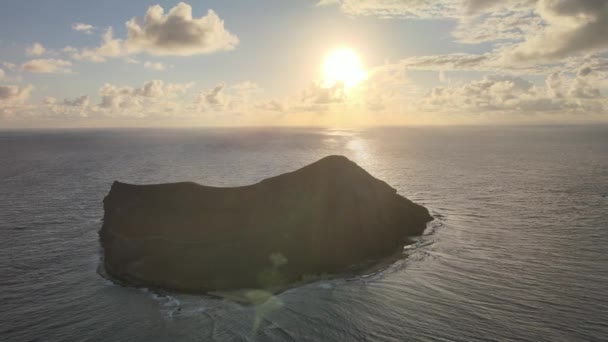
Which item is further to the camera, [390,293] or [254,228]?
[254,228]

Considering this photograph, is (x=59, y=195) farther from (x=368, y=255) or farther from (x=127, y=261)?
(x=368, y=255)

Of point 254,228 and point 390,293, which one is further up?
point 254,228

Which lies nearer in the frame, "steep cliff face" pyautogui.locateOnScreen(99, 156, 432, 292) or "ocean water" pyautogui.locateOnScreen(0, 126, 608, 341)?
"ocean water" pyautogui.locateOnScreen(0, 126, 608, 341)

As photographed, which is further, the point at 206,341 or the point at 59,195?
the point at 59,195

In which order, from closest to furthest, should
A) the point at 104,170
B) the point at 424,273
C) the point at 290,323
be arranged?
the point at 290,323
the point at 424,273
the point at 104,170

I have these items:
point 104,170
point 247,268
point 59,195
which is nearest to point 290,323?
point 247,268

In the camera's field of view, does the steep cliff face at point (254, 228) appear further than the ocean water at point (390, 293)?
Yes

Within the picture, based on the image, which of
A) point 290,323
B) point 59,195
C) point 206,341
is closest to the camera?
point 206,341

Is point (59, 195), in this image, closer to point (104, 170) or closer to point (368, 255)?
point (104, 170)
